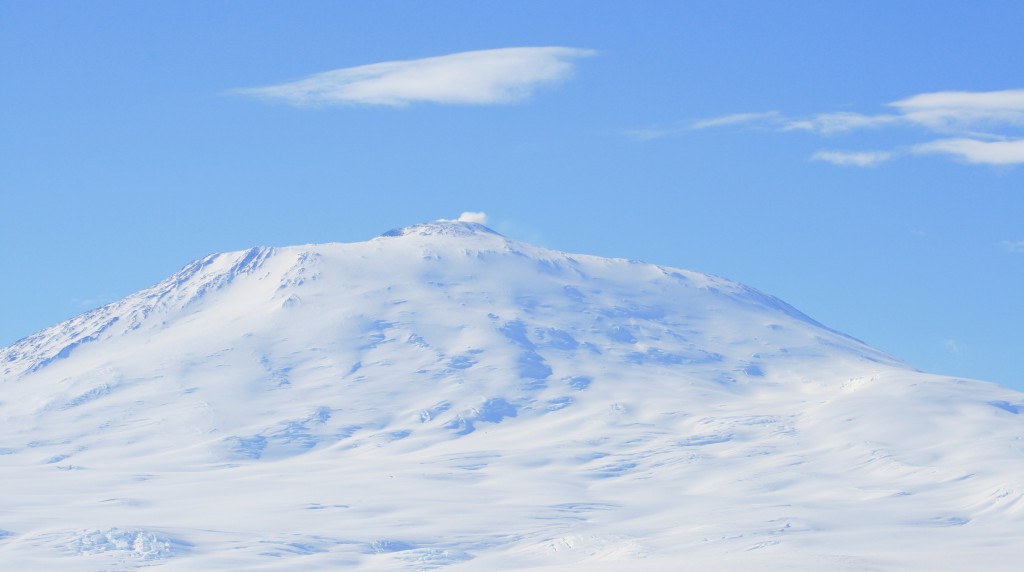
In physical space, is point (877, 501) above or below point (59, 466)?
below

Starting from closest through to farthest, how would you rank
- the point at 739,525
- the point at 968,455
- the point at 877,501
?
the point at 739,525 → the point at 877,501 → the point at 968,455

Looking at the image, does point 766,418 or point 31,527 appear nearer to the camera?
point 31,527

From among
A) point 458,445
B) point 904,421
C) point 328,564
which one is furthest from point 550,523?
point 904,421

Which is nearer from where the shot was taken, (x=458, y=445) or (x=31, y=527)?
(x=31, y=527)

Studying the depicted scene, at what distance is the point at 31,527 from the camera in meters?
145

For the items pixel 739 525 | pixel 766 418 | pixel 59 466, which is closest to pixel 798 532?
pixel 739 525

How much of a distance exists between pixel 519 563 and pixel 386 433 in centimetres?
6306

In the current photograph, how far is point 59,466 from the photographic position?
18750 centimetres

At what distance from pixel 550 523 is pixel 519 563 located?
1413cm

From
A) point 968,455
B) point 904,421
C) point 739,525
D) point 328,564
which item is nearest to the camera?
point 328,564

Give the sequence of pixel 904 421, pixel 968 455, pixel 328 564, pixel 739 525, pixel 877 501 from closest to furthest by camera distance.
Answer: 1. pixel 328 564
2. pixel 739 525
3. pixel 877 501
4. pixel 968 455
5. pixel 904 421

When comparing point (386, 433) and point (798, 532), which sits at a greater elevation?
point (386, 433)

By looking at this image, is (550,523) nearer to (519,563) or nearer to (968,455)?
(519,563)

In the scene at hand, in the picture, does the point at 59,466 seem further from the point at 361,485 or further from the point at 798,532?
the point at 798,532
